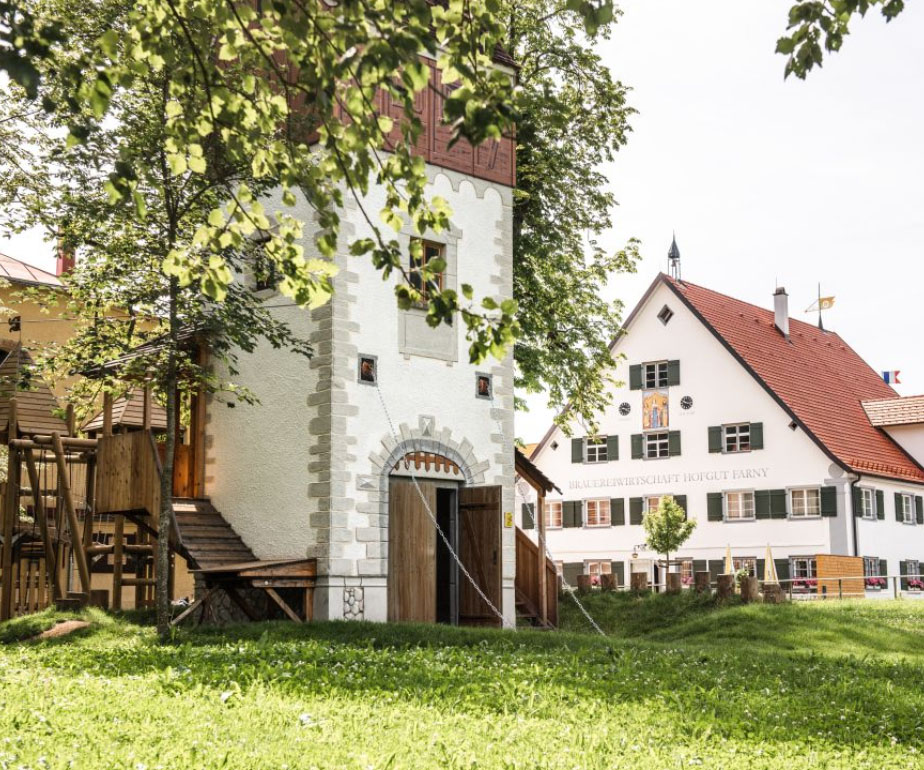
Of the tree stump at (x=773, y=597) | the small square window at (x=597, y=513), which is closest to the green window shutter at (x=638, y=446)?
the small square window at (x=597, y=513)

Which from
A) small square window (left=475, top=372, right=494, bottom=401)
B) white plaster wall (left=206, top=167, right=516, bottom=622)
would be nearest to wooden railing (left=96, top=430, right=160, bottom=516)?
white plaster wall (left=206, top=167, right=516, bottom=622)

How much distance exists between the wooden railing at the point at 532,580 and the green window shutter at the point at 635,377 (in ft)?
Result: 77.2

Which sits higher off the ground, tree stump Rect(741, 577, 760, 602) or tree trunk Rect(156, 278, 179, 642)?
tree trunk Rect(156, 278, 179, 642)

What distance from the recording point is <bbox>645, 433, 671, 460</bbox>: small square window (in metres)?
43.2

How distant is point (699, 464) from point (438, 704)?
112ft

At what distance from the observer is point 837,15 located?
6516 mm

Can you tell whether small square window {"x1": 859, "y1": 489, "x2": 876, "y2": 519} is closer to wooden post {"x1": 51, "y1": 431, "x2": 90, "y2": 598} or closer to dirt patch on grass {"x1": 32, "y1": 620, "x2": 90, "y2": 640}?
wooden post {"x1": 51, "y1": 431, "x2": 90, "y2": 598}

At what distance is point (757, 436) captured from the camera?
133 feet

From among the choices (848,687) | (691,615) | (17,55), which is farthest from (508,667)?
(691,615)

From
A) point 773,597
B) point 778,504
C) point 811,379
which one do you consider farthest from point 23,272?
point 811,379

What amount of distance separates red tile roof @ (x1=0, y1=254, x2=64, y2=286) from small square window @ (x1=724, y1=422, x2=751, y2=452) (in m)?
23.3

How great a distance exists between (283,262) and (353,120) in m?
1.05

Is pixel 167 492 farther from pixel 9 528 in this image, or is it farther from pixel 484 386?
pixel 484 386

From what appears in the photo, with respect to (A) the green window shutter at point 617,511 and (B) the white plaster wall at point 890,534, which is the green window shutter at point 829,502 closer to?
(B) the white plaster wall at point 890,534
